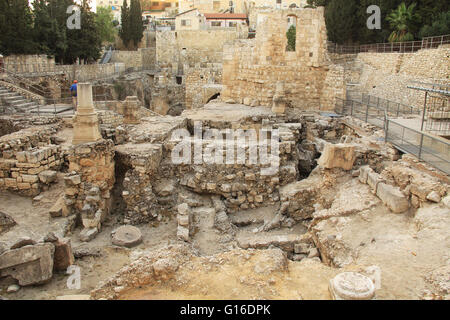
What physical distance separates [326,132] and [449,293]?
1020 centimetres

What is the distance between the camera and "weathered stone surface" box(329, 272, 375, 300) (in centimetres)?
472

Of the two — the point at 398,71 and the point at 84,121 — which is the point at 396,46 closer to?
the point at 398,71

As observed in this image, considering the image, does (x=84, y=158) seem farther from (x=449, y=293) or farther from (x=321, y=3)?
(x=321, y=3)

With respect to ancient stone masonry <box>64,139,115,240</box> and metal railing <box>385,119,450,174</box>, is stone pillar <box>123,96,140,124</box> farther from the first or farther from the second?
metal railing <box>385,119,450,174</box>

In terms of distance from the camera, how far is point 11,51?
23.2m

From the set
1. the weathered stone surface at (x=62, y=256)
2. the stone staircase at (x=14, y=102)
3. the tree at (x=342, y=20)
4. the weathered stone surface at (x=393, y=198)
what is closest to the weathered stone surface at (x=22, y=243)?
the weathered stone surface at (x=62, y=256)

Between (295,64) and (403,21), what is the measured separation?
Result: 1244cm

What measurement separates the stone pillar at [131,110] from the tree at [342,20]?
22652mm

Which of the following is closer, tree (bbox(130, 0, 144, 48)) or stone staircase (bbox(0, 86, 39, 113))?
stone staircase (bbox(0, 86, 39, 113))

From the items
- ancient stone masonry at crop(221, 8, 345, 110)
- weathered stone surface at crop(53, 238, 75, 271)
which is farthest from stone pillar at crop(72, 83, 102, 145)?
ancient stone masonry at crop(221, 8, 345, 110)

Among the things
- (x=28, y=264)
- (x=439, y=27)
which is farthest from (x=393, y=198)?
(x=439, y=27)

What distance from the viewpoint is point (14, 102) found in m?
16.8

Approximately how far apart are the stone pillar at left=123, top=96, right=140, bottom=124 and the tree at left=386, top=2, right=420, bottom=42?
63.8 feet

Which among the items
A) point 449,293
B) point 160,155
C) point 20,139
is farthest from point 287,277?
point 20,139
